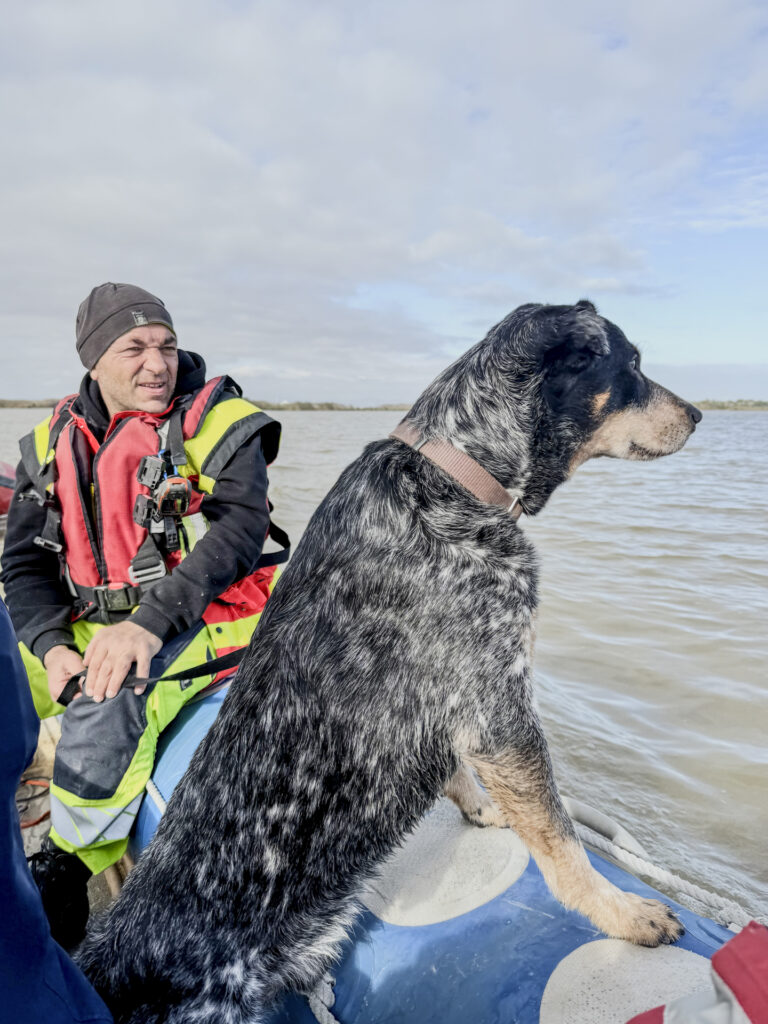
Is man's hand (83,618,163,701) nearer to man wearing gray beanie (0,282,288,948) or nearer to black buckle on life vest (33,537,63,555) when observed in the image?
man wearing gray beanie (0,282,288,948)

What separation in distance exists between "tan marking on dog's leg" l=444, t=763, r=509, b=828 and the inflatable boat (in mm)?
155

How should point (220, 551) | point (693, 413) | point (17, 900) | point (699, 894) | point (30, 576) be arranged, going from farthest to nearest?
point (30, 576), point (220, 551), point (693, 413), point (699, 894), point (17, 900)

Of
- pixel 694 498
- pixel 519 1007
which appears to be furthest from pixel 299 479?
pixel 519 1007

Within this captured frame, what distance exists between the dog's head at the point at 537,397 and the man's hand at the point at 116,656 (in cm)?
162

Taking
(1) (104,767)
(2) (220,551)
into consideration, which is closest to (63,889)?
(1) (104,767)

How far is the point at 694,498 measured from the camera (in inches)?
547

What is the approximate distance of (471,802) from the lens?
108 inches

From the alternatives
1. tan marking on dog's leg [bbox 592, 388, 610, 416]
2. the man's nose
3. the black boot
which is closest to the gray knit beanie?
the man's nose

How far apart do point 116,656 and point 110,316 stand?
184cm

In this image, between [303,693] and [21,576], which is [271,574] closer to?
[21,576]

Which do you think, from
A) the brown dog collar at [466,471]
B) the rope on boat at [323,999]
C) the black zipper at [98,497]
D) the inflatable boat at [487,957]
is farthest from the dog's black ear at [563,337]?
the rope on boat at [323,999]

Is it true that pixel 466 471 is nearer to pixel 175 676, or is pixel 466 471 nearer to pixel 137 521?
pixel 175 676

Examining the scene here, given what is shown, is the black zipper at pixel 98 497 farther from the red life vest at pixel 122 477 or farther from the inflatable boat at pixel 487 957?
the inflatable boat at pixel 487 957

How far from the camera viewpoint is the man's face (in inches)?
138
